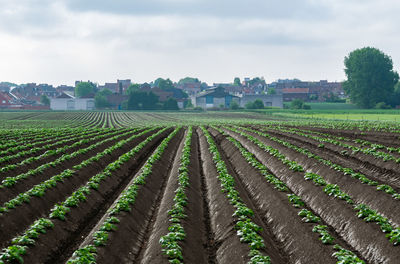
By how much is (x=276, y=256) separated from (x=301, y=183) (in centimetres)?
749

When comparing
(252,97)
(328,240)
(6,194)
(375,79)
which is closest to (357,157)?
(328,240)

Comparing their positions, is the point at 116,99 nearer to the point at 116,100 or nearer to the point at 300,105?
the point at 116,100

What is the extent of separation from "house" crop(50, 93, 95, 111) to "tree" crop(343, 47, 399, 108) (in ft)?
275

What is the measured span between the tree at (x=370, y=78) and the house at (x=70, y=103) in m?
83.8

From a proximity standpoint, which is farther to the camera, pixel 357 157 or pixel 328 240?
pixel 357 157

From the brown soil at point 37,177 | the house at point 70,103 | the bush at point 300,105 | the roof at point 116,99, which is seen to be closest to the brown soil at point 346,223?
the brown soil at point 37,177

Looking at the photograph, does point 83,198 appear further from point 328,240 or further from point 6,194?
point 328,240

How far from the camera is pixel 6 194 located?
1622 cm

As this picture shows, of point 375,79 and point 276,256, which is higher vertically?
point 375,79

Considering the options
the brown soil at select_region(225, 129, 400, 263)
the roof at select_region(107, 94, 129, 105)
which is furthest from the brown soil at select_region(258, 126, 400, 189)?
the roof at select_region(107, 94, 129, 105)

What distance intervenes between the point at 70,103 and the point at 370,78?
9761 cm

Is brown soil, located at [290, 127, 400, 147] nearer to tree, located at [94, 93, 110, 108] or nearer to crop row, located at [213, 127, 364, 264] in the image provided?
crop row, located at [213, 127, 364, 264]

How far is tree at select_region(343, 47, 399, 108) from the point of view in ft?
419

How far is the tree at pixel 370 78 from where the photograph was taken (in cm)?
12762
